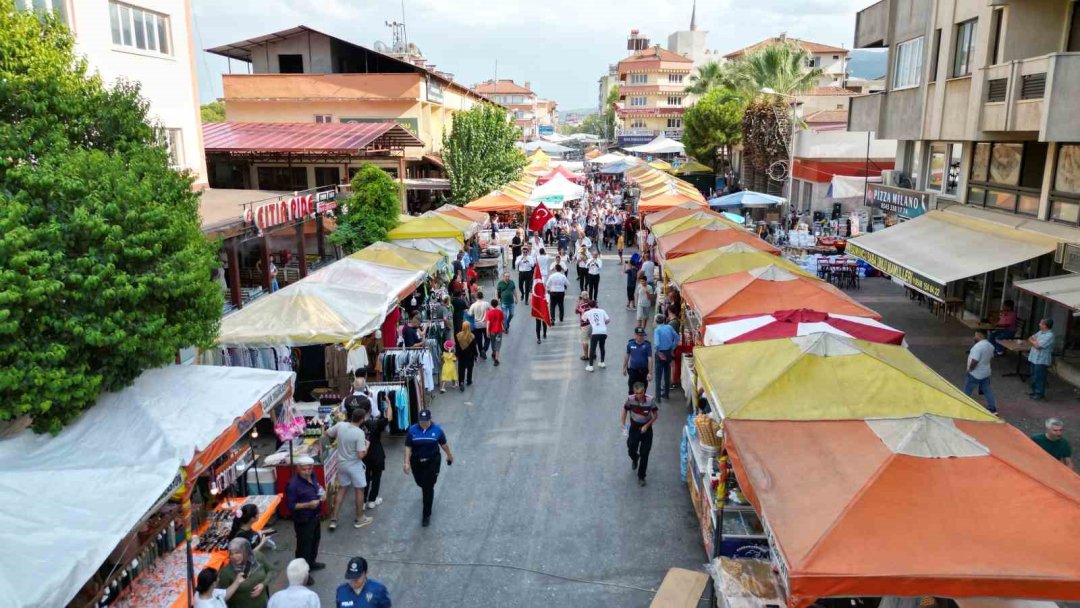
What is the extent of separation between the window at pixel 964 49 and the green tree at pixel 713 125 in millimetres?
24738

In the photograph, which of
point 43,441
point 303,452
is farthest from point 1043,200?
point 43,441

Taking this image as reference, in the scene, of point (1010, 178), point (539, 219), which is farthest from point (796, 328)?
point (539, 219)

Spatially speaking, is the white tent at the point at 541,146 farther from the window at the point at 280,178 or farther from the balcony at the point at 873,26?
the balcony at the point at 873,26

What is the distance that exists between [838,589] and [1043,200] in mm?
12619

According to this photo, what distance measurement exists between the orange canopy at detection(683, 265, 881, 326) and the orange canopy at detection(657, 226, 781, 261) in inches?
155

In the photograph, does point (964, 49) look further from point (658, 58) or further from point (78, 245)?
point (658, 58)

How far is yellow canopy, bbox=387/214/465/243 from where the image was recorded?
18.1 m

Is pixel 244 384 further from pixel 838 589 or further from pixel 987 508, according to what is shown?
pixel 987 508

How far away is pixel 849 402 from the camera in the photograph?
21.1 ft

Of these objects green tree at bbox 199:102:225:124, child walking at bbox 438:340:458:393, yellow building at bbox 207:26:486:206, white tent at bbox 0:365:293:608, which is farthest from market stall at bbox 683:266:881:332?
green tree at bbox 199:102:225:124

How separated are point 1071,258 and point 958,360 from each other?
3197 millimetres

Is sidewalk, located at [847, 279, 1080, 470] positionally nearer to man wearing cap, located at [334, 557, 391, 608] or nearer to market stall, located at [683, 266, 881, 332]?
market stall, located at [683, 266, 881, 332]

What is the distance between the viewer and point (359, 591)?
5824mm

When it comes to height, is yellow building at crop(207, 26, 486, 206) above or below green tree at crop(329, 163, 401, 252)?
above
